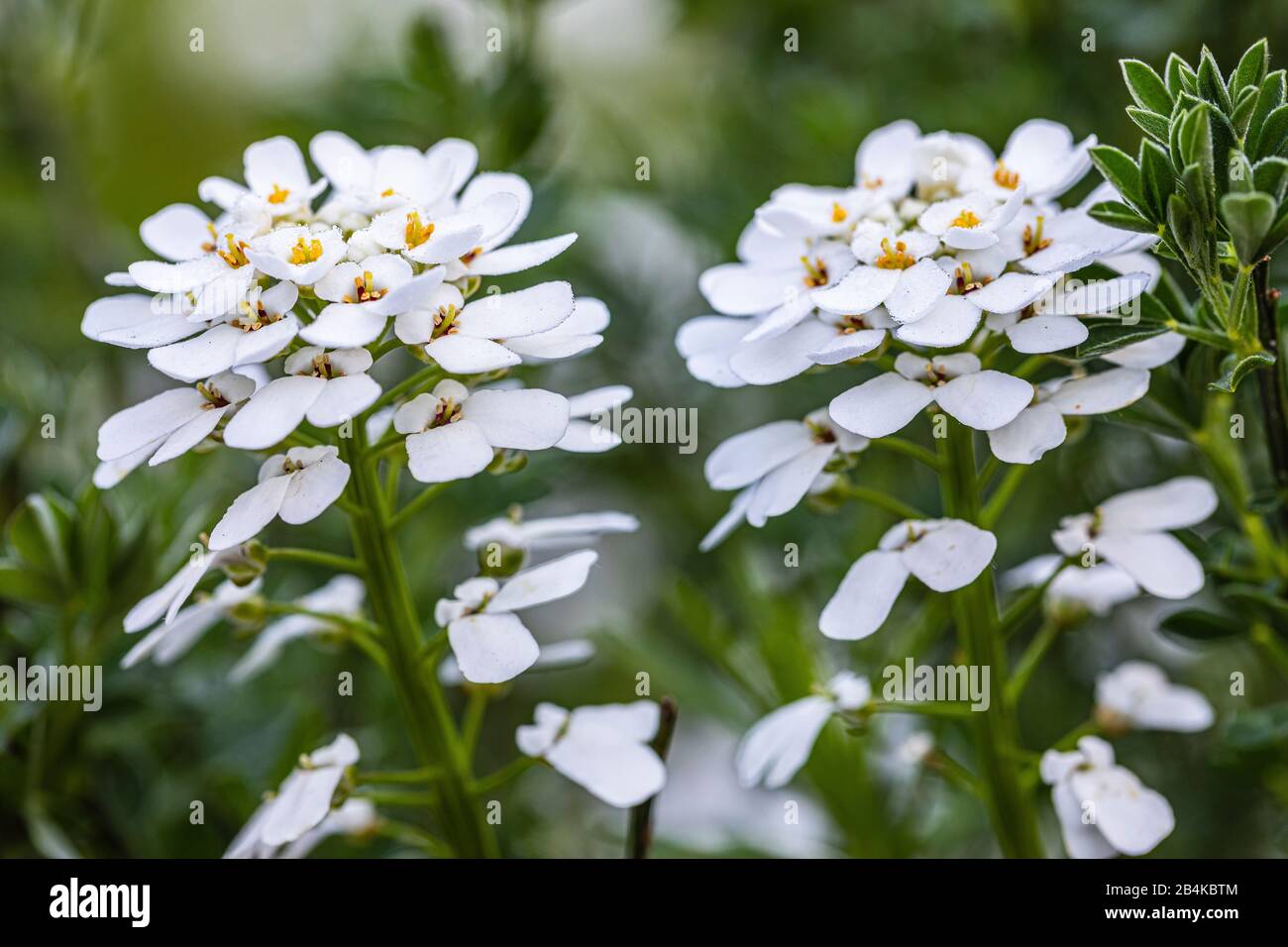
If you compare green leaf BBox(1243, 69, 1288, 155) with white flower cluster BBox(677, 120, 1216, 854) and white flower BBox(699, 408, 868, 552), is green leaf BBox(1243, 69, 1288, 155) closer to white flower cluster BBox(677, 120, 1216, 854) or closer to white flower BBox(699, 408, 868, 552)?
white flower cluster BBox(677, 120, 1216, 854)

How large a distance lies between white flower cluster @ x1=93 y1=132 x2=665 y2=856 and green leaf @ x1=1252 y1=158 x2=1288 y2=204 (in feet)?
0.85

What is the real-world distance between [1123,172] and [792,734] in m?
0.28

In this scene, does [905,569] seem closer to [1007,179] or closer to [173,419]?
[1007,179]

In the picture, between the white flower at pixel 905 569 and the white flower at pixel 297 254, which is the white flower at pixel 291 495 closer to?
the white flower at pixel 297 254

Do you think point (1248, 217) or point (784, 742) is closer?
point (1248, 217)

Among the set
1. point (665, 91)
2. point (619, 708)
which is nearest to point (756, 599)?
point (619, 708)

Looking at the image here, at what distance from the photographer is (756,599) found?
75cm

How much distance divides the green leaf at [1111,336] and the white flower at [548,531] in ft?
0.68

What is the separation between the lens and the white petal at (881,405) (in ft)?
1.57

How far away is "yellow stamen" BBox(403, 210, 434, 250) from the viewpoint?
51 cm

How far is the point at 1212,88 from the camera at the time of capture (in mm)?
496

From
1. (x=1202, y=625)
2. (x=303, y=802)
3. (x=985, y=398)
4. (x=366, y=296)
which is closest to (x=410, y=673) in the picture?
(x=303, y=802)

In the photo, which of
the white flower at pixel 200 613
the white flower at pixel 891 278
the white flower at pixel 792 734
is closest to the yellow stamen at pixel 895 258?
the white flower at pixel 891 278
